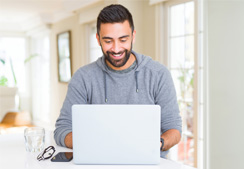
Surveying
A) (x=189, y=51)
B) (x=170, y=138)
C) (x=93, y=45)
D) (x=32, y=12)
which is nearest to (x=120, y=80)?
(x=170, y=138)

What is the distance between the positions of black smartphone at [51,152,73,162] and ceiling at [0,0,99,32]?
129 inches

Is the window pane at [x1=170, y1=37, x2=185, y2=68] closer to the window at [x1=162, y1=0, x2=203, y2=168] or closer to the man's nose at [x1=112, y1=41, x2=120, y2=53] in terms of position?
the window at [x1=162, y1=0, x2=203, y2=168]

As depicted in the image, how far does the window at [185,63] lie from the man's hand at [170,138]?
1.57 metres

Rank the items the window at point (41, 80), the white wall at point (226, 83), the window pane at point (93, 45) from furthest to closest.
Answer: the window at point (41, 80), the window pane at point (93, 45), the white wall at point (226, 83)

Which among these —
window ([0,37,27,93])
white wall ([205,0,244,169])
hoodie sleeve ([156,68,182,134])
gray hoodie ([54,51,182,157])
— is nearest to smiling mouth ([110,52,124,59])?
gray hoodie ([54,51,182,157])

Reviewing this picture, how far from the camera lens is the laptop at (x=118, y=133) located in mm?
1109

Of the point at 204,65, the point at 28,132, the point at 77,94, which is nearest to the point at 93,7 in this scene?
the point at 204,65

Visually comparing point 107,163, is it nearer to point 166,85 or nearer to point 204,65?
point 166,85

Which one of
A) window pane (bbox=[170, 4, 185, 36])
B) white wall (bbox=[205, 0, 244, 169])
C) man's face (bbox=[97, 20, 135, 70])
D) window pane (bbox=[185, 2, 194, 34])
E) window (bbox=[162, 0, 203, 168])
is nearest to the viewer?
man's face (bbox=[97, 20, 135, 70])

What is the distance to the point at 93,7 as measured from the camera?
180 inches

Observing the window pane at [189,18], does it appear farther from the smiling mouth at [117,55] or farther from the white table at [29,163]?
the white table at [29,163]

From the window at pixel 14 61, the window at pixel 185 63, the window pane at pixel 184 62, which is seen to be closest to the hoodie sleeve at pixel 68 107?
the window at pixel 185 63

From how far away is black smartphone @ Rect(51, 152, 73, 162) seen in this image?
122cm

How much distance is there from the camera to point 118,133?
112 centimetres
